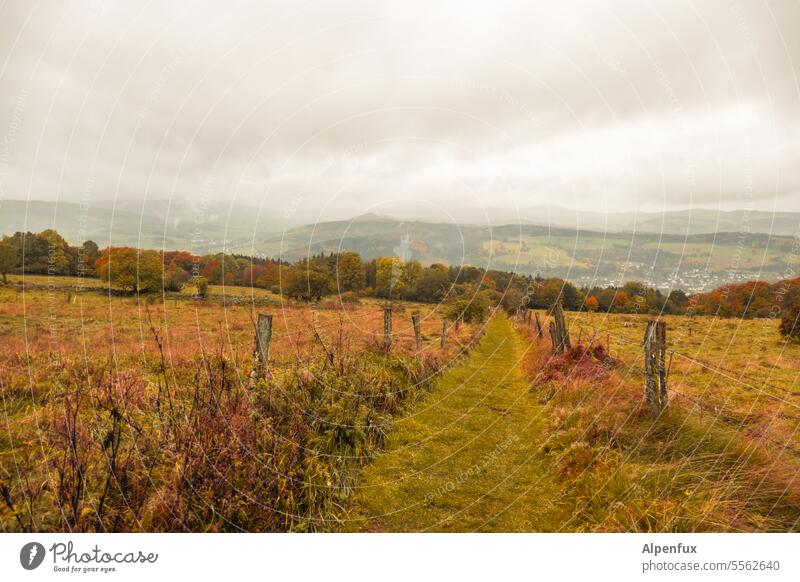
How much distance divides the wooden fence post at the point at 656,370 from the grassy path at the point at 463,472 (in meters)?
2.13

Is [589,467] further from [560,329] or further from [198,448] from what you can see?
[560,329]

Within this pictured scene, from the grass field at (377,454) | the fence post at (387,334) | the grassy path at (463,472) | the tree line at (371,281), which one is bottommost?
the grassy path at (463,472)

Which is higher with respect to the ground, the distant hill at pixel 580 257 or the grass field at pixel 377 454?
the distant hill at pixel 580 257

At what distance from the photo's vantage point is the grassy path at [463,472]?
5078mm

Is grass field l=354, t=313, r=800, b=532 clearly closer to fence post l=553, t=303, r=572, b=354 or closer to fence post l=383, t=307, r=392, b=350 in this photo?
fence post l=383, t=307, r=392, b=350

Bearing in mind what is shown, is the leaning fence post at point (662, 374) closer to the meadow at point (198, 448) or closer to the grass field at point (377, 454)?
the grass field at point (377, 454)

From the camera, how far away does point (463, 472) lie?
614 centimetres

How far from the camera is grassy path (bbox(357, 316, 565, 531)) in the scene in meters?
5.08

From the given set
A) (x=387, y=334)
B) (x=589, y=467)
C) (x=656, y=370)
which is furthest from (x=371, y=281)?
(x=589, y=467)

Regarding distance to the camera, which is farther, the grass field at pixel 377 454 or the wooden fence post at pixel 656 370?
the wooden fence post at pixel 656 370
